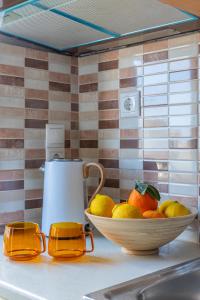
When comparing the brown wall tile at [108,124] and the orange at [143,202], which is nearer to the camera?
the orange at [143,202]

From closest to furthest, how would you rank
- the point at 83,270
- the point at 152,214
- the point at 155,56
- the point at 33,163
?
the point at 83,270
the point at 152,214
the point at 155,56
the point at 33,163

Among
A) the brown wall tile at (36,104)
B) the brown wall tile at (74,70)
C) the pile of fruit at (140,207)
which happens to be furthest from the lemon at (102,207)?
the brown wall tile at (74,70)

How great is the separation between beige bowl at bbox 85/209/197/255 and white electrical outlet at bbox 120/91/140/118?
454 millimetres

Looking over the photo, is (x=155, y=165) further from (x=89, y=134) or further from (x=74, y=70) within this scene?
(x=74, y=70)

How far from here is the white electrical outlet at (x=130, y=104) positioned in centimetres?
151

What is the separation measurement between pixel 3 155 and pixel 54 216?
27 centimetres

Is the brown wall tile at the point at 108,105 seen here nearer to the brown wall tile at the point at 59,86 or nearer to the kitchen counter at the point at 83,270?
the brown wall tile at the point at 59,86

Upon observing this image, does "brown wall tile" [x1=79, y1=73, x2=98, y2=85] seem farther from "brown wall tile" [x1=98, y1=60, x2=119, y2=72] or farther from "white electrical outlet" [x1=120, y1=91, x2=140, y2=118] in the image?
"white electrical outlet" [x1=120, y1=91, x2=140, y2=118]

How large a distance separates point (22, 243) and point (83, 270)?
0.63 feet

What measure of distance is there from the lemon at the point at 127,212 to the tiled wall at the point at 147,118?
0.27 meters

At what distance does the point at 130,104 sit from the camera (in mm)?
1525

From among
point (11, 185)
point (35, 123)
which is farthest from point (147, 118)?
point (11, 185)

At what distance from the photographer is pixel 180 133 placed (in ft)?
4.58

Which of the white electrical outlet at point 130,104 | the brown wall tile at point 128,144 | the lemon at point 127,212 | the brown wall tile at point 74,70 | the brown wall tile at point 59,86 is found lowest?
the lemon at point 127,212
